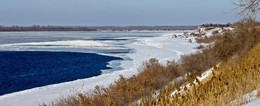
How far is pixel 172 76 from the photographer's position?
63.2 feet

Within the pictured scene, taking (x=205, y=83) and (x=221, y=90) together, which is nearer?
(x=221, y=90)

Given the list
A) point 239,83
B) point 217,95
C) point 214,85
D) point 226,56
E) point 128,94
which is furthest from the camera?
point 226,56

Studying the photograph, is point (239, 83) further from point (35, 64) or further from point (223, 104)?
point (35, 64)

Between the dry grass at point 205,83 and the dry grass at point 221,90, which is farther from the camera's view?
the dry grass at point 205,83

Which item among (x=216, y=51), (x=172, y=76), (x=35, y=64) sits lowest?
(x=35, y=64)

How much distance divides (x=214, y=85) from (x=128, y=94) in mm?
6748

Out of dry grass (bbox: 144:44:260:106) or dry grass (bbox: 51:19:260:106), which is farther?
dry grass (bbox: 51:19:260:106)

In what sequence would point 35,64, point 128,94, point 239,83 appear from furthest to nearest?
point 35,64 < point 128,94 < point 239,83

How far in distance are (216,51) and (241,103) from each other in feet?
37.7

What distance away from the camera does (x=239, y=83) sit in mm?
7648

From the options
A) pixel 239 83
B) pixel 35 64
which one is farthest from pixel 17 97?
pixel 35 64

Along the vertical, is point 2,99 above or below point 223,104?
below

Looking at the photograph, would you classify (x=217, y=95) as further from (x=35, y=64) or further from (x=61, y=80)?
(x=35, y=64)

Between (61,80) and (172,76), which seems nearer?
(172,76)
